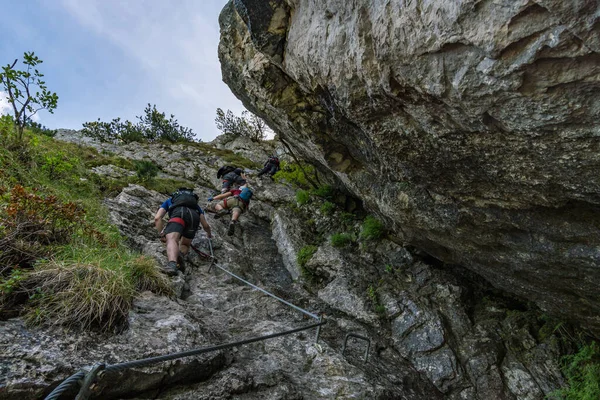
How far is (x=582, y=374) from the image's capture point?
5.45 m

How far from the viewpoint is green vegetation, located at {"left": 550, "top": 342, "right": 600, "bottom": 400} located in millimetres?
5074

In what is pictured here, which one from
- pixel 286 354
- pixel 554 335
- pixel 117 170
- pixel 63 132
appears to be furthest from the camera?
pixel 63 132

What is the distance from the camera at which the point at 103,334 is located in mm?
3871

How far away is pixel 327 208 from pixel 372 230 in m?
2.54

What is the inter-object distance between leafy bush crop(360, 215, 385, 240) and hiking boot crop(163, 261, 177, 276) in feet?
17.6

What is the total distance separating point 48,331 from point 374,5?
5.33m

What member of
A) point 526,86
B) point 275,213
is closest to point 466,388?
point 526,86

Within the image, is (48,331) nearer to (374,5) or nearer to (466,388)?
(374,5)

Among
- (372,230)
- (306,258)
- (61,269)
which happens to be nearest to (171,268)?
(61,269)

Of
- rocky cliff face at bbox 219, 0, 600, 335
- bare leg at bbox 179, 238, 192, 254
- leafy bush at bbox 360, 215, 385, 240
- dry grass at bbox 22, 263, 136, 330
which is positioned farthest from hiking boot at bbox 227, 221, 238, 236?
dry grass at bbox 22, 263, 136, 330

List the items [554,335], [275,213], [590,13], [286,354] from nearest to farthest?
[590,13], [286,354], [554,335], [275,213]

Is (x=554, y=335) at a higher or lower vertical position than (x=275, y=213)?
lower

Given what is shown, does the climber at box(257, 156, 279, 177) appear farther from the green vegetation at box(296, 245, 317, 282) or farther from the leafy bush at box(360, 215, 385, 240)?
the leafy bush at box(360, 215, 385, 240)

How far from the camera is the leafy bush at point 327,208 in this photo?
11.5 metres
